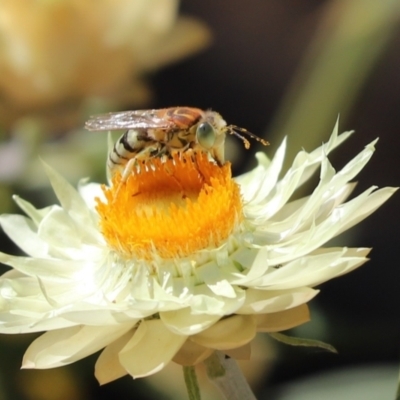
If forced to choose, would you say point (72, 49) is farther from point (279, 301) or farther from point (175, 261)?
point (279, 301)

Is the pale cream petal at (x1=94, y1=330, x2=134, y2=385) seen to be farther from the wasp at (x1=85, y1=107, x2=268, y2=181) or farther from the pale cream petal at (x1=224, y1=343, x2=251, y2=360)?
the wasp at (x1=85, y1=107, x2=268, y2=181)

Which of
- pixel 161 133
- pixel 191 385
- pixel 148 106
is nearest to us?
pixel 191 385

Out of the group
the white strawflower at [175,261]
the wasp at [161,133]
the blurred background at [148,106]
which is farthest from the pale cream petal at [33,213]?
the blurred background at [148,106]

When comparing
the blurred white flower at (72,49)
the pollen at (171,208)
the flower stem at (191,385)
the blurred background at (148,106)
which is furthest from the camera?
the blurred white flower at (72,49)

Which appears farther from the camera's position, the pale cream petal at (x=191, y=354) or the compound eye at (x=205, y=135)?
the compound eye at (x=205, y=135)

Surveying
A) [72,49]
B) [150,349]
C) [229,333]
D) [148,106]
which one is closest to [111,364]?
[150,349]

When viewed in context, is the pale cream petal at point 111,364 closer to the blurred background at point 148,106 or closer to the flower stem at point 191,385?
the flower stem at point 191,385

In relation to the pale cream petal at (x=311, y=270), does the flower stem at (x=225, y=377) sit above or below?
below
